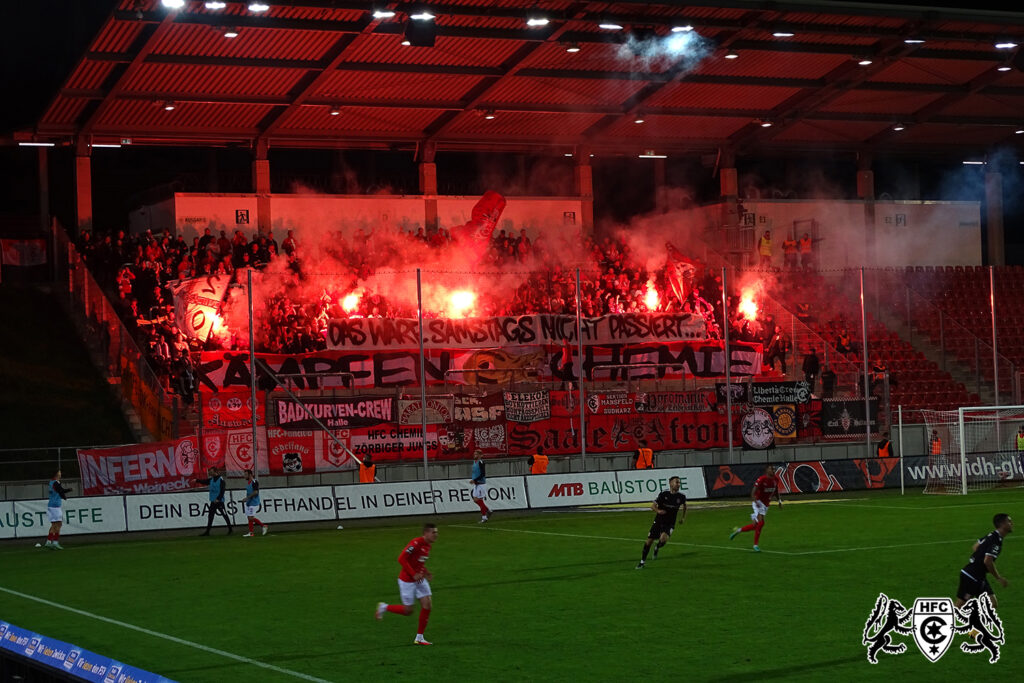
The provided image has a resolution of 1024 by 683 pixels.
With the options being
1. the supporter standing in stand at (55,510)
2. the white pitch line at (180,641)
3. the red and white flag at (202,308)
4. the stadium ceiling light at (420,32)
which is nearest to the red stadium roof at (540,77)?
the stadium ceiling light at (420,32)

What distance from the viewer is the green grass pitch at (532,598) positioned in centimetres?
1458

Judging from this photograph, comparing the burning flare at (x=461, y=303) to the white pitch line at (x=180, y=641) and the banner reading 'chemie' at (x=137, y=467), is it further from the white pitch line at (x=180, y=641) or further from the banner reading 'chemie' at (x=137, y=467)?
the white pitch line at (x=180, y=641)

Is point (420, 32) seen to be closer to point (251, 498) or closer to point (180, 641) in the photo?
point (251, 498)

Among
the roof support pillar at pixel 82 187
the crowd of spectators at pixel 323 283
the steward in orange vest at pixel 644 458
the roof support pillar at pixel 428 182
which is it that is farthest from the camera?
the roof support pillar at pixel 428 182

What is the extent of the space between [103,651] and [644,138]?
127 ft

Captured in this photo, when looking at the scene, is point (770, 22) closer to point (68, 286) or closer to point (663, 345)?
point (663, 345)

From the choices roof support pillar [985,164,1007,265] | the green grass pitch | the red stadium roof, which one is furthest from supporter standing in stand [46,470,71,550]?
roof support pillar [985,164,1007,265]

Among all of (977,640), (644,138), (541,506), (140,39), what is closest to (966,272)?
(644,138)

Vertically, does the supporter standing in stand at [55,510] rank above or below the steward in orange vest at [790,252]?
below

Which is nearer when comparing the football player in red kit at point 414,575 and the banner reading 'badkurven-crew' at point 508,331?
the football player in red kit at point 414,575

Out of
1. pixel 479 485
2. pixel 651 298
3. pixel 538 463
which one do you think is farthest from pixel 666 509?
pixel 651 298

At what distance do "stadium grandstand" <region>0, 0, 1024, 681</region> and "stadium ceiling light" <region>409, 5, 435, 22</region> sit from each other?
0.48 m

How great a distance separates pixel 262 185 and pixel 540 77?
10.5 m

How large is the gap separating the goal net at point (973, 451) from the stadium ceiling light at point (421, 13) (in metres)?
17.6
